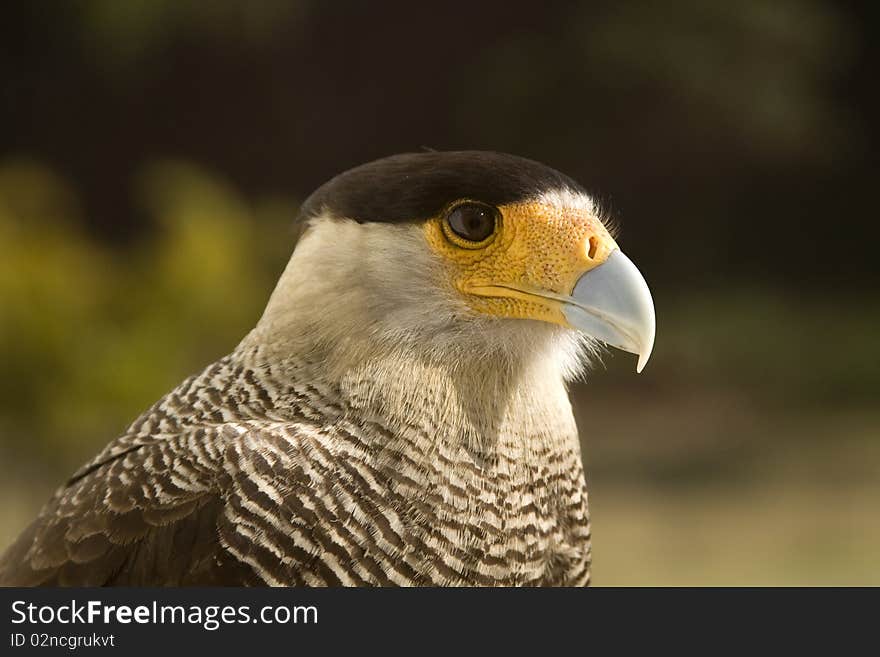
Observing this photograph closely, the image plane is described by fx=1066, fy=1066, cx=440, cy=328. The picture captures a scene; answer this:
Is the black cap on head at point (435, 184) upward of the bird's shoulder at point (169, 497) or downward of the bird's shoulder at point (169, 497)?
upward

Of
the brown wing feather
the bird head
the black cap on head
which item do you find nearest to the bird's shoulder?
the brown wing feather

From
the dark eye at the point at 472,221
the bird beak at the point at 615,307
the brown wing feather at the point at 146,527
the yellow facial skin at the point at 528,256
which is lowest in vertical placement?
the brown wing feather at the point at 146,527

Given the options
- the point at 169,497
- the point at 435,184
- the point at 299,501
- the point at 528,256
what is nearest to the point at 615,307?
the point at 528,256

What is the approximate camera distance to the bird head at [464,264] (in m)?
1.06

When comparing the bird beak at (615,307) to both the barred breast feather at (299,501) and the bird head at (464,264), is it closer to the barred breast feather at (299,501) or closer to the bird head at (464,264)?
the bird head at (464,264)

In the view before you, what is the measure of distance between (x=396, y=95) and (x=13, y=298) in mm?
2306

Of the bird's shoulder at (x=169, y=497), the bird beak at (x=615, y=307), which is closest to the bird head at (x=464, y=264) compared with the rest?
the bird beak at (x=615, y=307)

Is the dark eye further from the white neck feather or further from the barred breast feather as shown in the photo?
the barred breast feather

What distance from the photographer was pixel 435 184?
1062 millimetres

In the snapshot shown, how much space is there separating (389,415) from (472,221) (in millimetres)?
212

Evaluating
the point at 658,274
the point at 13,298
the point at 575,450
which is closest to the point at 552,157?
the point at 658,274

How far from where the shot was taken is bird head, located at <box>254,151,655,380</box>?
1.06 m

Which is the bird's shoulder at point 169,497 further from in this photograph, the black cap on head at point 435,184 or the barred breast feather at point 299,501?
the black cap on head at point 435,184

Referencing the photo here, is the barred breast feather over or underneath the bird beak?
underneath
